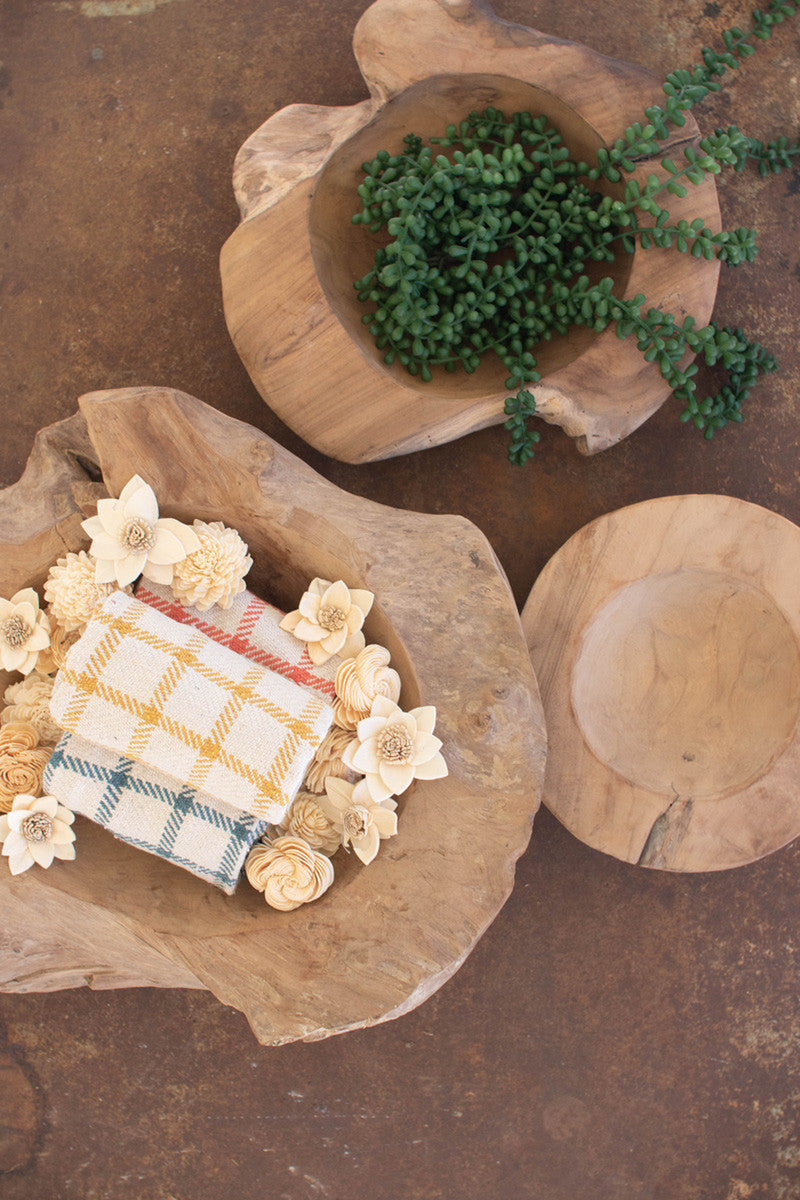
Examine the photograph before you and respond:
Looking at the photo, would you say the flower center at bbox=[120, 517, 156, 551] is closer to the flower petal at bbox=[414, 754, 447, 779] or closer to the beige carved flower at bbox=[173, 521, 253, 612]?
the beige carved flower at bbox=[173, 521, 253, 612]

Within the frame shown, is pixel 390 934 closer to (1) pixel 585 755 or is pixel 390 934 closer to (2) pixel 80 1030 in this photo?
(1) pixel 585 755

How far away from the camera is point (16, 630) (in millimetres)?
1663

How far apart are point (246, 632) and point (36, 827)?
22.0 inches

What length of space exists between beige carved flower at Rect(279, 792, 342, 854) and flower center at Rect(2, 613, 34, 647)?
66 centimetres

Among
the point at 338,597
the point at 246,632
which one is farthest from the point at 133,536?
the point at 338,597

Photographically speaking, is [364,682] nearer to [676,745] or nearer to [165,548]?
[165,548]

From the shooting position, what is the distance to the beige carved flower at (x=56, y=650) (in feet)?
5.62

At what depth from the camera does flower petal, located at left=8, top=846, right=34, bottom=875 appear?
1586 mm

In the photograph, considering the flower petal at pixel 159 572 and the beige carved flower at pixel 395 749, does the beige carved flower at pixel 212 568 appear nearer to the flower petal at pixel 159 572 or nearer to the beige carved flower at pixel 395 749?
the flower petal at pixel 159 572

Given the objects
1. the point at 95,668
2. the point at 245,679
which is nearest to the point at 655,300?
the point at 245,679

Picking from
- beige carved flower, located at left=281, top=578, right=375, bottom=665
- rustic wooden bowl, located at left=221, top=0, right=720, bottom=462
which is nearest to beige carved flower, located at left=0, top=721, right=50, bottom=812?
beige carved flower, located at left=281, top=578, right=375, bottom=665

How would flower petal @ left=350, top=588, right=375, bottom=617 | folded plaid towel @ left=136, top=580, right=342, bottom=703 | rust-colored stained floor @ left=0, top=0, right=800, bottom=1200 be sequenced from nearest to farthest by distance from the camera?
flower petal @ left=350, top=588, right=375, bottom=617 → folded plaid towel @ left=136, top=580, right=342, bottom=703 → rust-colored stained floor @ left=0, top=0, right=800, bottom=1200

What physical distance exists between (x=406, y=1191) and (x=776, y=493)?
7.35ft

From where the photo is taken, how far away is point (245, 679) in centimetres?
160
